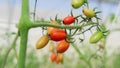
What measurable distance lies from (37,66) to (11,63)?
121 centimetres

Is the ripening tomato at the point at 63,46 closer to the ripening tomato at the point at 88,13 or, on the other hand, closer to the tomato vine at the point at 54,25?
the tomato vine at the point at 54,25

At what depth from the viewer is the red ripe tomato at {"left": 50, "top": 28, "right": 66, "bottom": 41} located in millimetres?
1030

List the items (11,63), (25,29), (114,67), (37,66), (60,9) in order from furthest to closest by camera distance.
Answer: (60,9) → (114,67) → (37,66) → (11,63) → (25,29)

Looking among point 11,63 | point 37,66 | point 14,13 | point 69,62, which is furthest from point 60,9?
point 11,63

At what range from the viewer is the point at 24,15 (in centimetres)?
103

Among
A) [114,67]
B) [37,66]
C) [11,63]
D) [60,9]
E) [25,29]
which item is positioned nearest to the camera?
[25,29]

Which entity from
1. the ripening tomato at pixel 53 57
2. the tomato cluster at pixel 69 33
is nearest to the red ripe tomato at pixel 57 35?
the tomato cluster at pixel 69 33

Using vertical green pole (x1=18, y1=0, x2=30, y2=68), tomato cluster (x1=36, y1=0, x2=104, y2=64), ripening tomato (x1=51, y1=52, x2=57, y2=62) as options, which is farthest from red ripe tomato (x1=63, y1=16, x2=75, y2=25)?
ripening tomato (x1=51, y1=52, x2=57, y2=62)

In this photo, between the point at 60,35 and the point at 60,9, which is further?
the point at 60,9

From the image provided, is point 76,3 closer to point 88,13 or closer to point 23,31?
point 88,13

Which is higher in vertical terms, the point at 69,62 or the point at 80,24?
the point at 80,24

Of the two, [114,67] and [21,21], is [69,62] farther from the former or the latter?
[21,21]

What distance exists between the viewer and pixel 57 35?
3.37 ft

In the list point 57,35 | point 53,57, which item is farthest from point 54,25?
point 53,57
